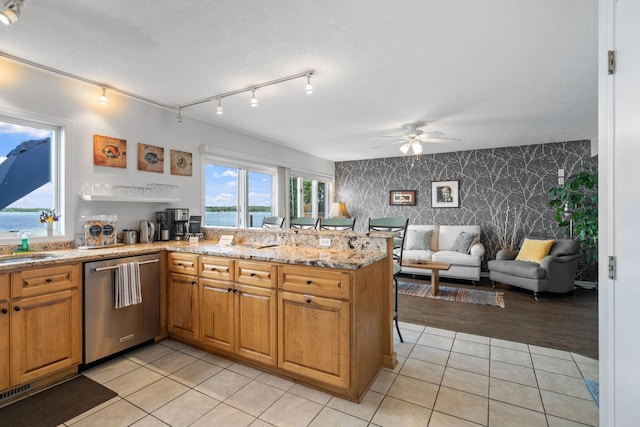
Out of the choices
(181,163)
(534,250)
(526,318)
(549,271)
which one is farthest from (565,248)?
(181,163)

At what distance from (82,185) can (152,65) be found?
4.49 ft

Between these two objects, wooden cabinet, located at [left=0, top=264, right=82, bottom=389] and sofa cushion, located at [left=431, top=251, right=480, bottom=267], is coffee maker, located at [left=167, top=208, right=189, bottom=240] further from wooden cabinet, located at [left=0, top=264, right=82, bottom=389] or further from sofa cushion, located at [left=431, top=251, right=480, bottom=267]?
sofa cushion, located at [left=431, top=251, right=480, bottom=267]

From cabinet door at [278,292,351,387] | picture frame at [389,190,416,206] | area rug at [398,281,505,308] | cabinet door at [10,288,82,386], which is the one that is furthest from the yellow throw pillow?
cabinet door at [10,288,82,386]

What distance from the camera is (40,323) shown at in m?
2.15

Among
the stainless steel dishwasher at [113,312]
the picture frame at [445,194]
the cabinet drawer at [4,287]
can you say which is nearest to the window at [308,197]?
the picture frame at [445,194]

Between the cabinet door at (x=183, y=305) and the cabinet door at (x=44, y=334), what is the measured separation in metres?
0.71

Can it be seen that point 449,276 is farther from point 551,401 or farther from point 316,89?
point 316,89

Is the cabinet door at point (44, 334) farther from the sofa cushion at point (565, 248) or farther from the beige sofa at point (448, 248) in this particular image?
the sofa cushion at point (565, 248)

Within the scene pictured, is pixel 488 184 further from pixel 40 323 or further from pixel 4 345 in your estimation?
pixel 4 345

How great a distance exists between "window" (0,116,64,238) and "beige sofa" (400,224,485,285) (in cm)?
464

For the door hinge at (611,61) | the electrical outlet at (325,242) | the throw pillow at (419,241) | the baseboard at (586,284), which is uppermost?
the door hinge at (611,61)

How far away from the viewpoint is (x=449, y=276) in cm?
544

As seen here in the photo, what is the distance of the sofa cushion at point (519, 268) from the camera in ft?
14.4

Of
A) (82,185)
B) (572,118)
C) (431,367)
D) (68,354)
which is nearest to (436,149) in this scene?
(572,118)
